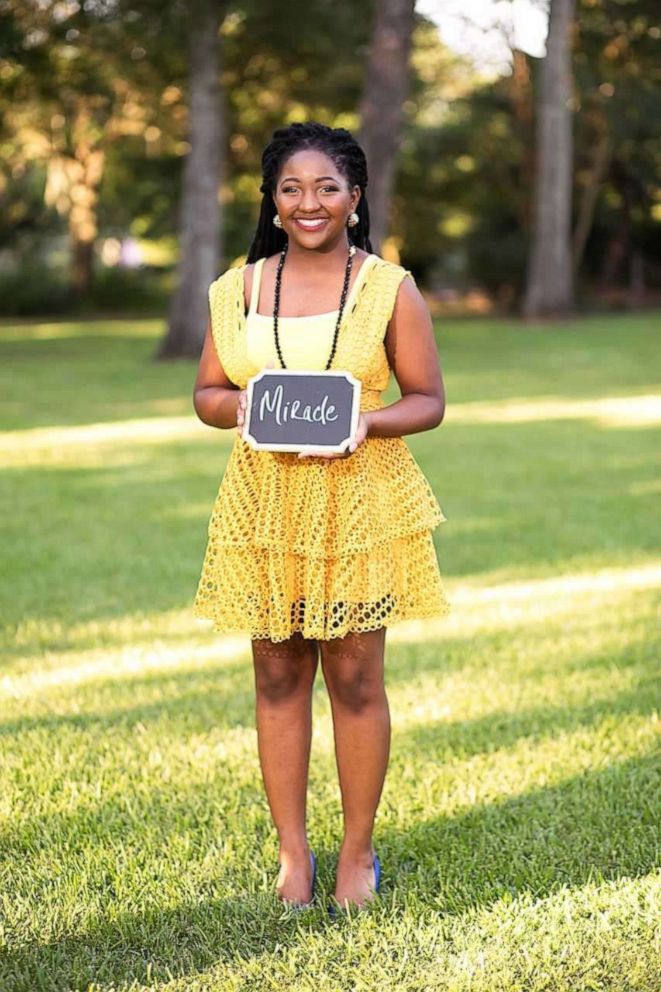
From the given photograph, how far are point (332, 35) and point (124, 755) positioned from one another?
72.0ft

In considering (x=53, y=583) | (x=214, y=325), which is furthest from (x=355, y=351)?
(x=53, y=583)

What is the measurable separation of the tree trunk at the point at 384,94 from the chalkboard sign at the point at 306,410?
16612 mm

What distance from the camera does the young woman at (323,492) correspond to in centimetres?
324

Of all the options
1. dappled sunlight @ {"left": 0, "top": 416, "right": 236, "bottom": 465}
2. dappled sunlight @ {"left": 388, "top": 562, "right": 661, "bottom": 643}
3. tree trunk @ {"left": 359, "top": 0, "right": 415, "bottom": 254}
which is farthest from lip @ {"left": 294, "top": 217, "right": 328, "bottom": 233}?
tree trunk @ {"left": 359, "top": 0, "right": 415, "bottom": 254}

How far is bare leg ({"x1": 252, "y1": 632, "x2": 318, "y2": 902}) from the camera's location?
11.2 feet

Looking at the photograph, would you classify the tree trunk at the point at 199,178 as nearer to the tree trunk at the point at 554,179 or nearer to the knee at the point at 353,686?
the tree trunk at the point at 554,179

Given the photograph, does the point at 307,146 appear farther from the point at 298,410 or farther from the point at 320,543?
the point at 320,543

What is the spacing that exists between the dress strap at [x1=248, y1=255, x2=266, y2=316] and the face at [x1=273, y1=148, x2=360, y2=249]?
149 millimetres

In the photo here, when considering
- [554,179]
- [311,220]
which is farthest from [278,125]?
[311,220]

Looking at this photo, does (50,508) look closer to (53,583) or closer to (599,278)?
(53,583)

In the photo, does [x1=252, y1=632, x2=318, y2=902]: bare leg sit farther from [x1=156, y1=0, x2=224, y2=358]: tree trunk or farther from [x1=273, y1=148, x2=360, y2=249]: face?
[x1=156, y1=0, x2=224, y2=358]: tree trunk

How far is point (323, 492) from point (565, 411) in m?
11.2

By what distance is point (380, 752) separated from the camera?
3.43m

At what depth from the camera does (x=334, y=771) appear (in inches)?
173
